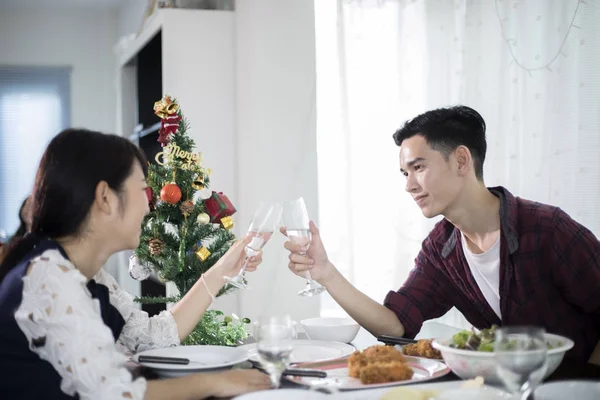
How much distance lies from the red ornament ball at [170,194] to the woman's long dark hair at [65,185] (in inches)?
16.8

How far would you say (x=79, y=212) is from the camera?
4.82 feet

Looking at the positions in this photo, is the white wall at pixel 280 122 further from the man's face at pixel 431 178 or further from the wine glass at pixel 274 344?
the wine glass at pixel 274 344

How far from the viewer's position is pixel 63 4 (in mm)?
6840

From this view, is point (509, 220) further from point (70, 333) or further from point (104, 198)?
point (70, 333)

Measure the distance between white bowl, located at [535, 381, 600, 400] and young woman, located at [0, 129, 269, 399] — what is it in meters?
0.50

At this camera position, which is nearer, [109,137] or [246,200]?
[109,137]

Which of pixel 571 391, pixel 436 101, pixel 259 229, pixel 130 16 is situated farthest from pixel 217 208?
pixel 130 16

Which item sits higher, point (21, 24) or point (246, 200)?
point (21, 24)

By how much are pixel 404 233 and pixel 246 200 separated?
889 millimetres

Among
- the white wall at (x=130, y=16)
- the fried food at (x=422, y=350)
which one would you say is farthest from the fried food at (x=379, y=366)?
the white wall at (x=130, y=16)

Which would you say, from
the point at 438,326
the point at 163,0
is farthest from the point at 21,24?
the point at 438,326

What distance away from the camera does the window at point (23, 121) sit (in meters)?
6.93

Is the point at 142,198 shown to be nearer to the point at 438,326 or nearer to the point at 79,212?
the point at 79,212

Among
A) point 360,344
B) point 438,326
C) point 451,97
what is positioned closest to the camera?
point 360,344
